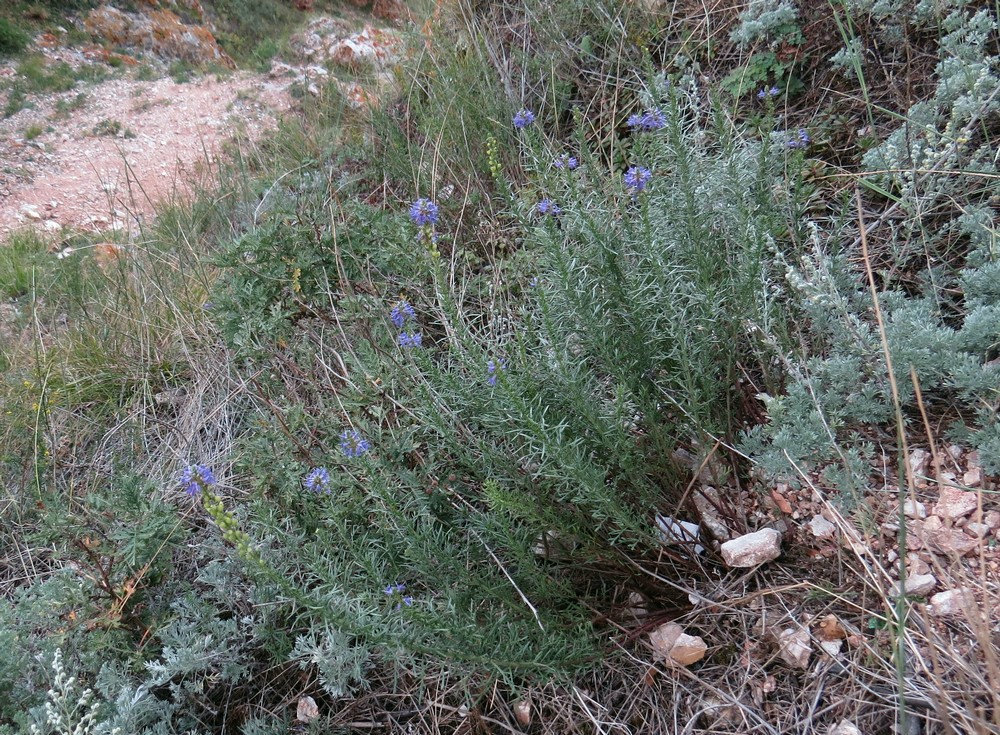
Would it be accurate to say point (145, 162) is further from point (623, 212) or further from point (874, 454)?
point (874, 454)

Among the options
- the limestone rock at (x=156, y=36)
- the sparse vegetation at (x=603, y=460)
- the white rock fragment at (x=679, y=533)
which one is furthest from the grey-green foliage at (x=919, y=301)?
the limestone rock at (x=156, y=36)

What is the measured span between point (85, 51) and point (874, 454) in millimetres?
21464

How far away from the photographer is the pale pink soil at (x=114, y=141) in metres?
9.30

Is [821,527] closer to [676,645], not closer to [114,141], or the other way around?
[676,645]

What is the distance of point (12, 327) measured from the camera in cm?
429

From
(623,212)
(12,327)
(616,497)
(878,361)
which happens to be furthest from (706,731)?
(12,327)

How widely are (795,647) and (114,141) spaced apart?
13505 mm

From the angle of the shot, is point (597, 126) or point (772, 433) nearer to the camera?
point (772, 433)

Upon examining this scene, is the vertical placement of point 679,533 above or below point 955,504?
below

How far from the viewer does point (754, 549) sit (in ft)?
6.13

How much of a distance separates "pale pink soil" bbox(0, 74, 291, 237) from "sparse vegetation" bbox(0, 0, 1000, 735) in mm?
5240

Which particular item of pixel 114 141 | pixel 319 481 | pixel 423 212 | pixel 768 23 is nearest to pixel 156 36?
pixel 114 141

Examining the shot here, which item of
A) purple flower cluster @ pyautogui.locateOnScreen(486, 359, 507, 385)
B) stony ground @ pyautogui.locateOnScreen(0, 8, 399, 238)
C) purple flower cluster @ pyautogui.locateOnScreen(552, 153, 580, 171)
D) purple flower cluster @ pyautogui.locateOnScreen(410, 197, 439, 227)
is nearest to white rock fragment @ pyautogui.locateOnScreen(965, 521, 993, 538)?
purple flower cluster @ pyautogui.locateOnScreen(486, 359, 507, 385)

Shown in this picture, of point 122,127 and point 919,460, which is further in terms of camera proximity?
point 122,127
